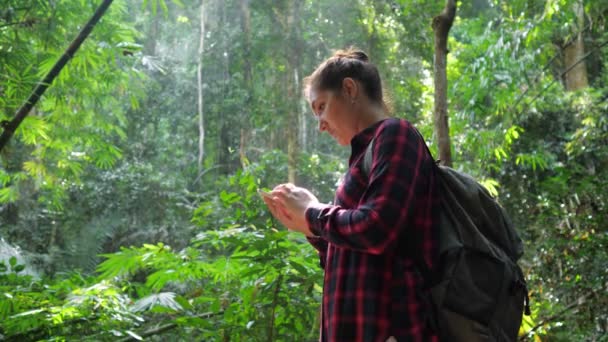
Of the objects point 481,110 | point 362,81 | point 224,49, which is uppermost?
point 224,49

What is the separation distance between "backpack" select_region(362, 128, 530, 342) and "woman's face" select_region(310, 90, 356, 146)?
0.80 feet

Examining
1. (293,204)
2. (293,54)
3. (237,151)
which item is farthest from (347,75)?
(237,151)

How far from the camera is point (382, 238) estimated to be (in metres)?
1.05

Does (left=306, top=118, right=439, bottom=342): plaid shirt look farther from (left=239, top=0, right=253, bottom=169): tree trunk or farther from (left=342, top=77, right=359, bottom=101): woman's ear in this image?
(left=239, top=0, right=253, bottom=169): tree trunk

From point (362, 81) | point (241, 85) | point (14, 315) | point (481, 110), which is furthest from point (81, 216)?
point (362, 81)

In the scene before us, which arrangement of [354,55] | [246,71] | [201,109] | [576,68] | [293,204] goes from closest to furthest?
[293,204] < [354,55] < [576,68] < [246,71] < [201,109]

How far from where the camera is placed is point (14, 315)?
2209 millimetres

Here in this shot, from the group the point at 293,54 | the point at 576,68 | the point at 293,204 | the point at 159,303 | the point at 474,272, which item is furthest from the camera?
the point at 293,54

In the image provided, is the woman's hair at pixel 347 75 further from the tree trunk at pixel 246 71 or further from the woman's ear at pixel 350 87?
the tree trunk at pixel 246 71

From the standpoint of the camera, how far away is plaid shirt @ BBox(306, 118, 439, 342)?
3.47 feet

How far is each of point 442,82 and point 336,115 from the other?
144 centimetres

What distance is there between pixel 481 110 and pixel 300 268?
10.1 feet

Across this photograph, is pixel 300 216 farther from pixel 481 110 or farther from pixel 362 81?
pixel 481 110

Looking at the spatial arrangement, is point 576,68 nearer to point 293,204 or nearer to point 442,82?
point 442,82
